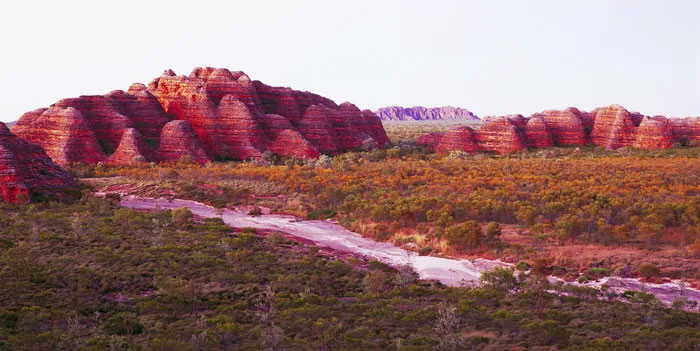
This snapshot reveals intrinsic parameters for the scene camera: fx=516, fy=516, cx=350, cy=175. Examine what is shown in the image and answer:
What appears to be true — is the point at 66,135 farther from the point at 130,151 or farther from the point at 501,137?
the point at 501,137

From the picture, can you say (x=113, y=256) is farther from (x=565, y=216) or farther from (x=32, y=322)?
(x=565, y=216)

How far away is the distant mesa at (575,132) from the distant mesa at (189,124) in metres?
14.2

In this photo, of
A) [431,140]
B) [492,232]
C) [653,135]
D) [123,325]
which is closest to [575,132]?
[653,135]

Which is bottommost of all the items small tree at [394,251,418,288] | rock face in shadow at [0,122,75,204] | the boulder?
small tree at [394,251,418,288]

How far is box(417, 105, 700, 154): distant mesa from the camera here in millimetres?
65125

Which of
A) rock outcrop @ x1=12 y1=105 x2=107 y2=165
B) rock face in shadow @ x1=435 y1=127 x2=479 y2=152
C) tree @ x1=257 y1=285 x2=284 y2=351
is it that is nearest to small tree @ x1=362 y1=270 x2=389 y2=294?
tree @ x1=257 y1=285 x2=284 y2=351

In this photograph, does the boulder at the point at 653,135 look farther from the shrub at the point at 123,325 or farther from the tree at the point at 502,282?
the shrub at the point at 123,325

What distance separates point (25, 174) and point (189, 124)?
26.8m

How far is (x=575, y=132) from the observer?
70250 millimetres

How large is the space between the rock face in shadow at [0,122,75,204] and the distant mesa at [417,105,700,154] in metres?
47.9

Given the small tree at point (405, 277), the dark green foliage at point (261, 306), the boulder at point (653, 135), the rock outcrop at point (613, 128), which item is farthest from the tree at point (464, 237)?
the rock outcrop at point (613, 128)

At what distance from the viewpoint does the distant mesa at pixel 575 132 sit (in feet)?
214

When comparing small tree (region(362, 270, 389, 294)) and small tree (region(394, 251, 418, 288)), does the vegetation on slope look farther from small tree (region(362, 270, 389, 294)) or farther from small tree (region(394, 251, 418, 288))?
small tree (region(362, 270, 389, 294))

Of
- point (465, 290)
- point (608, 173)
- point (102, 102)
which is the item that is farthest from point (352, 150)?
point (465, 290)
